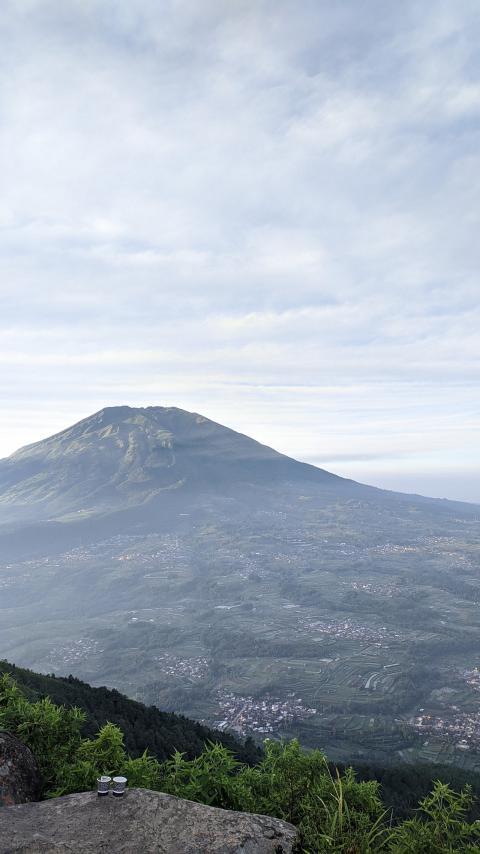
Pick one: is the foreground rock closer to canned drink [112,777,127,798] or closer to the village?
canned drink [112,777,127,798]

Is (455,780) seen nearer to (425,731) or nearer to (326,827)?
(425,731)

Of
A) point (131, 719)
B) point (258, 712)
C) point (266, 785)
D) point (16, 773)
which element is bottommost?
point (258, 712)

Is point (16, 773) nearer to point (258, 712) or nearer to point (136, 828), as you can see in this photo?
point (136, 828)

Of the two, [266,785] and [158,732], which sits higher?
[266,785]

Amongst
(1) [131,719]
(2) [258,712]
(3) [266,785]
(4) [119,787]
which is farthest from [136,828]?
(2) [258,712]

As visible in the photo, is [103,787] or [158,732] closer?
[103,787]

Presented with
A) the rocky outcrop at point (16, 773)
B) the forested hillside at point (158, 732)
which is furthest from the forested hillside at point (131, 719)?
the rocky outcrop at point (16, 773)

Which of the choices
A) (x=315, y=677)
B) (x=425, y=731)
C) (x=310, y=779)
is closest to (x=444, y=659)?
(x=315, y=677)
